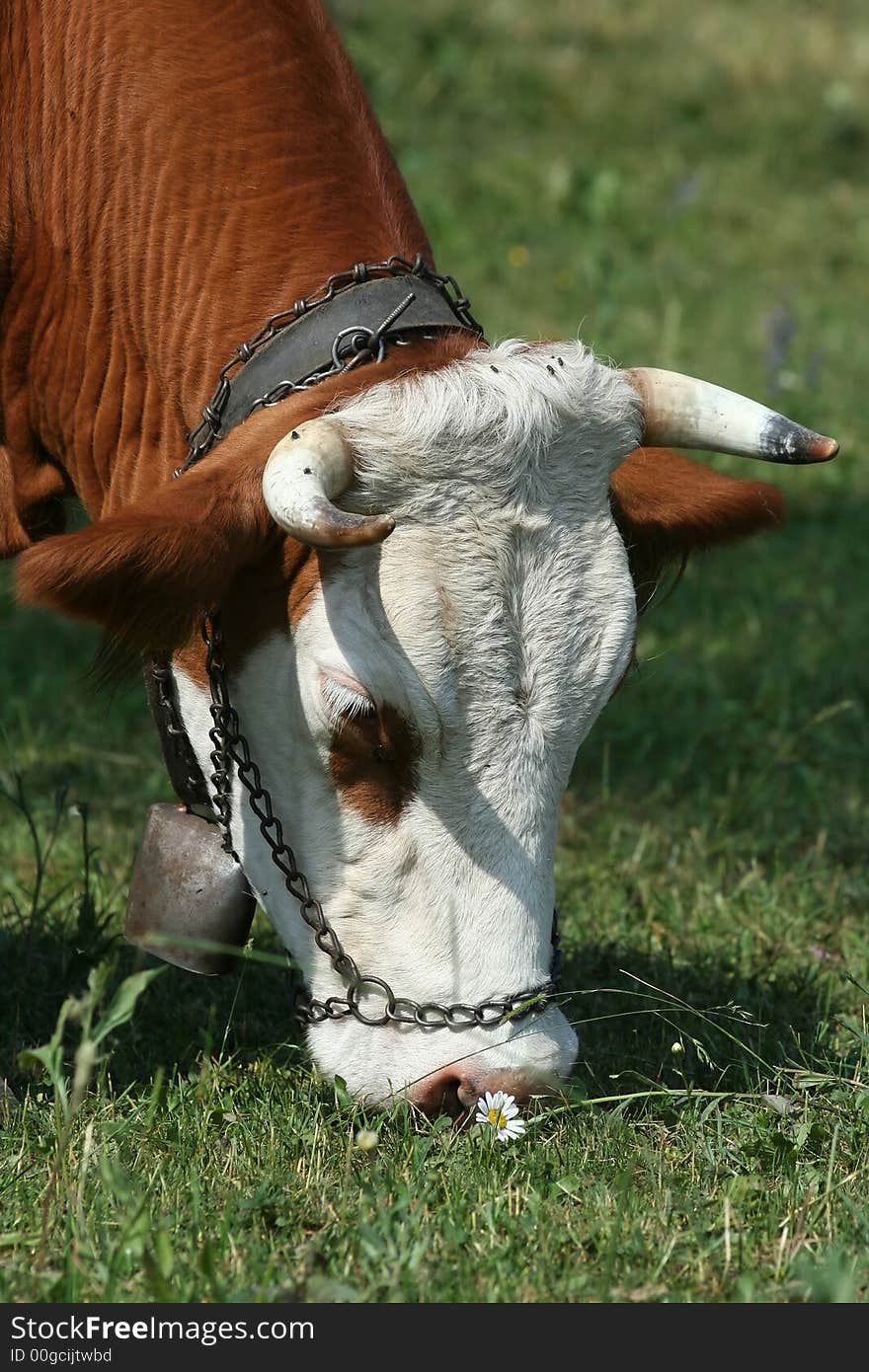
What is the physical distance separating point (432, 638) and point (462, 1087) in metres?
0.80

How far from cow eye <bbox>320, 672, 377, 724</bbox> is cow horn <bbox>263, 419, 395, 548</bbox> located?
299mm

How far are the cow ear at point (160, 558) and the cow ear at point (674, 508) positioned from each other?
0.81 m

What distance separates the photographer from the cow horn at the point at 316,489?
2649 mm

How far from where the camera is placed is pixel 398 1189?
290cm

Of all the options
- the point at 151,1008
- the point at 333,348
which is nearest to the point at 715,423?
the point at 333,348

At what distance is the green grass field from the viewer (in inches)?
106

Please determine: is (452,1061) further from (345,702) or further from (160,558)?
(160,558)

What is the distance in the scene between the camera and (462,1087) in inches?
118

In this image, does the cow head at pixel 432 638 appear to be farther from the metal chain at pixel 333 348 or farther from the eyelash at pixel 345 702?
the metal chain at pixel 333 348

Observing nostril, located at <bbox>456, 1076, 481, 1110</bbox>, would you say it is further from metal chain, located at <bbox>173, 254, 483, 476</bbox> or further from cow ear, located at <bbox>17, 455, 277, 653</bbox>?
metal chain, located at <bbox>173, 254, 483, 476</bbox>

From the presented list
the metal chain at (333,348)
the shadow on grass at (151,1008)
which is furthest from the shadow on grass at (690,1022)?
the metal chain at (333,348)

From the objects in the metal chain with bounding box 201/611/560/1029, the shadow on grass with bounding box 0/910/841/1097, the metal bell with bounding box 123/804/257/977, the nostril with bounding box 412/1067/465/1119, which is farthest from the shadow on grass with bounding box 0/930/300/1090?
the nostril with bounding box 412/1067/465/1119

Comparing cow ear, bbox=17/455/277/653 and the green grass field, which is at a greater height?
cow ear, bbox=17/455/277/653

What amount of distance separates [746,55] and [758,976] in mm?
12110
